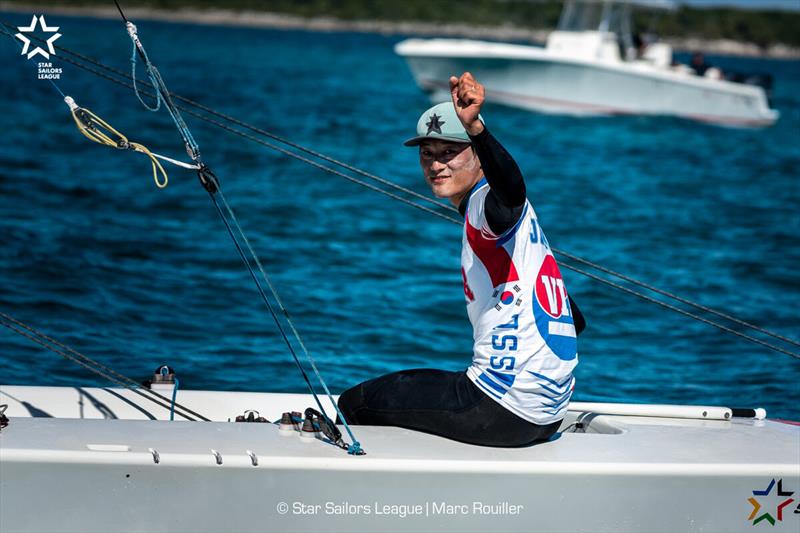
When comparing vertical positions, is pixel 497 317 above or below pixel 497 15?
below

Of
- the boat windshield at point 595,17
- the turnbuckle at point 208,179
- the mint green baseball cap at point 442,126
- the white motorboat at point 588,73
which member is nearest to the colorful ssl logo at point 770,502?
the mint green baseball cap at point 442,126

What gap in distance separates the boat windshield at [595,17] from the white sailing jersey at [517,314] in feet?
79.6

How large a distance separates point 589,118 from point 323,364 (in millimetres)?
20294

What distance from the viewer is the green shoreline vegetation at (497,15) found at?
132750 mm

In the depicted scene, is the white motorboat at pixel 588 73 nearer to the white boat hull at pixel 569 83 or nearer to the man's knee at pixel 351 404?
the white boat hull at pixel 569 83

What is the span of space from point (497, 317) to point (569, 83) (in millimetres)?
23771

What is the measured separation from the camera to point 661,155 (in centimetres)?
2189

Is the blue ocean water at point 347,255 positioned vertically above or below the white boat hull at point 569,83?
below

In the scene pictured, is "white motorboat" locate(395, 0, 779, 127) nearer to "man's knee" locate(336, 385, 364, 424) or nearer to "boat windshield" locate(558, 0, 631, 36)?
"boat windshield" locate(558, 0, 631, 36)

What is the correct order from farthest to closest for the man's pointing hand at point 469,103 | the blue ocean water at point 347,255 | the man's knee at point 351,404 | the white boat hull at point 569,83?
the white boat hull at point 569,83 < the blue ocean water at point 347,255 < the man's knee at point 351,404 < the man's pointing hand at point 469,103

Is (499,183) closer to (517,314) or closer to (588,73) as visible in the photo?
(517,314)

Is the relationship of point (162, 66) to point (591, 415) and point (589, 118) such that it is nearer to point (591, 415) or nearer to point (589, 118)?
point (589, 118)

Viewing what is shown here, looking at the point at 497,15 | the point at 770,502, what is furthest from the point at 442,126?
the point at 497,15

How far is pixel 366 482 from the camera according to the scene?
11.3 feet
